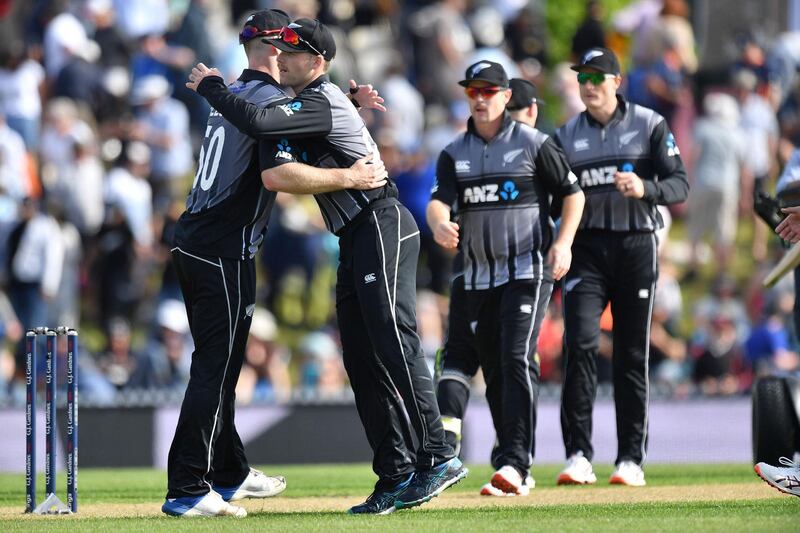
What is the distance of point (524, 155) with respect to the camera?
879cm

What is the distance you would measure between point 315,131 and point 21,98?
10.9m

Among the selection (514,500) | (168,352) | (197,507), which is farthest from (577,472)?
(168,352)

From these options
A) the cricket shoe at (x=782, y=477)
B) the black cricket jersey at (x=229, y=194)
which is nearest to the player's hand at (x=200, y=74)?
the black cricket jersey at (x=229, y=194)

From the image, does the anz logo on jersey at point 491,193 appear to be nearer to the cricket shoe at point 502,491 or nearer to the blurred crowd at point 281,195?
the cricket shoe at point 502,491

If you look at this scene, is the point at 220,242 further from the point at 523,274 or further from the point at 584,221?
the point at 584,221

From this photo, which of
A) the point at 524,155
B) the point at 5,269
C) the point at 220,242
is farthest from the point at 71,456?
the point at 5,269

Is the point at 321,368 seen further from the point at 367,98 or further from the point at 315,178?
the point at 315,178

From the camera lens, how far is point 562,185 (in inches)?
344

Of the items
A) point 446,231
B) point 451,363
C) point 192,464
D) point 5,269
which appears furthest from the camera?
point 5,269

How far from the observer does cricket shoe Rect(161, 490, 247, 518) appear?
730cm

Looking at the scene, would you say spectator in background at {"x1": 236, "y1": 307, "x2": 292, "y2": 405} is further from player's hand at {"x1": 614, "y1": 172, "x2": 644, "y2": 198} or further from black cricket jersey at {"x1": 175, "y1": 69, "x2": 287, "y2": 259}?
black cricket jersey at {"x1": 175, "y1": 69, "x2": 287, "y2": 259}

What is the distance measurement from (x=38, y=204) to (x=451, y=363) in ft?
26.4

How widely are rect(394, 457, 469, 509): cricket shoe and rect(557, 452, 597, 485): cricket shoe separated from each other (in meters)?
2.12

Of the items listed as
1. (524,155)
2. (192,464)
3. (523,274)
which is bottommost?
(192,464)
